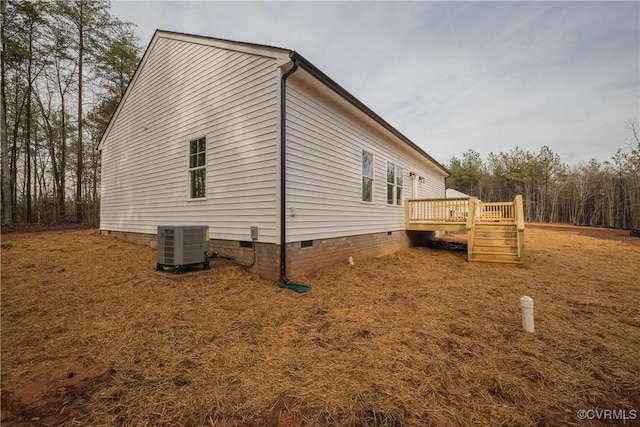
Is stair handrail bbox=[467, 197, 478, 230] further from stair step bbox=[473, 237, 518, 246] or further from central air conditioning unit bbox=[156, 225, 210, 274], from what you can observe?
central air conditioning unit bbox=[156, 225, 210, 274]

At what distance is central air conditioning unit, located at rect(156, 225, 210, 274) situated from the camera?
4898 mm

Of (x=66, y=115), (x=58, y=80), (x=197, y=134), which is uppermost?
(x=58, y=80)

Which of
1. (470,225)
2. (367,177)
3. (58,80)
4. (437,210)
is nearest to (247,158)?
(367,177)

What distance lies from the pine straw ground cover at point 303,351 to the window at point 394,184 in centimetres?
512

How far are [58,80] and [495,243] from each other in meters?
26.2

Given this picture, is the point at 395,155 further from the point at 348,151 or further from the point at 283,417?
the point at 283,417

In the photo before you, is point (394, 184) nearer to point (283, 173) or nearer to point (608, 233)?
point (283, 173)

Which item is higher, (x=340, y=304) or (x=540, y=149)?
(x=540, y=149)

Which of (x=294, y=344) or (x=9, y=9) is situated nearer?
(x=294, y=344)

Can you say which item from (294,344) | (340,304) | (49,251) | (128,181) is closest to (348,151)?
(340,304)

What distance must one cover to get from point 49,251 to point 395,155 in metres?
11.8

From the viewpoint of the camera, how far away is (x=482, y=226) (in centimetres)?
859

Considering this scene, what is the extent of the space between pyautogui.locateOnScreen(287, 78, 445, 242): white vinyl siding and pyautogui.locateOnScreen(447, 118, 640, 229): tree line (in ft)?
99.2

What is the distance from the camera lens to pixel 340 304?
163 inches
